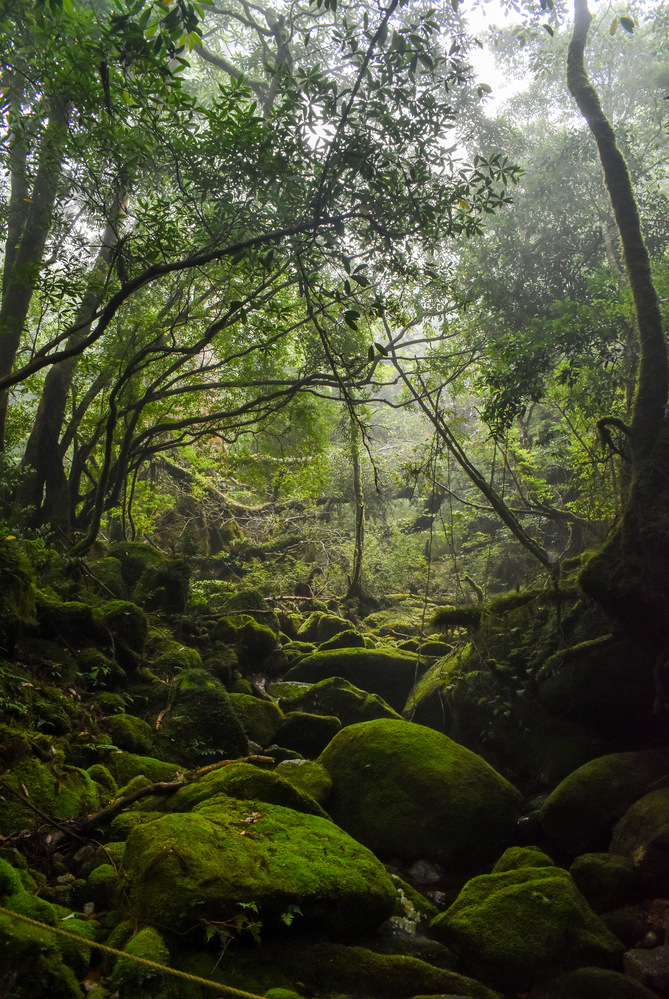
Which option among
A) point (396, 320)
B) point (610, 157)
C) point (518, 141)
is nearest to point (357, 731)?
point (396, 320)

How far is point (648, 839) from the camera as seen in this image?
4969mm

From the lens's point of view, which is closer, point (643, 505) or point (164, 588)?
point (643, 505)

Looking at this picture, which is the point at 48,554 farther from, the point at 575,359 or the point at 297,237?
the point at 575,359

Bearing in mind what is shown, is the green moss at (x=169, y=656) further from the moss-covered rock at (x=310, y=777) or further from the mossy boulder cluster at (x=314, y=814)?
the moss-covered rock at (x=310, y=777)

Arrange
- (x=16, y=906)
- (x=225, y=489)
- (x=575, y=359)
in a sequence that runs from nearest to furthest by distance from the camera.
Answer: (x=16, y=906)
(x=575, y=359)
(x=225, y=489)

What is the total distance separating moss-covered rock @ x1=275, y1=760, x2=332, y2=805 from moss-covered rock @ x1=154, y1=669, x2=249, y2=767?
24.0 inches

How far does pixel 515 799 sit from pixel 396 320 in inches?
230

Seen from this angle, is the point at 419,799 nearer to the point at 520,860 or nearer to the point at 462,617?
the point at 520,860

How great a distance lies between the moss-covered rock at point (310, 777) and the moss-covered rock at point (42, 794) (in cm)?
210

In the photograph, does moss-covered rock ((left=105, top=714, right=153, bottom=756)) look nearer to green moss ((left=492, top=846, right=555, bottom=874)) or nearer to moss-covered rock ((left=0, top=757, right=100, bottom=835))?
moss-covered rock ((left=0, top=757, right=100, bottom=835))

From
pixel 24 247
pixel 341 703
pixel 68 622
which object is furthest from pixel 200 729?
pixel 24 247

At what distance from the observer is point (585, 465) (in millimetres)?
10180

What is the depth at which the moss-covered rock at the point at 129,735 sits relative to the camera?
5746 millimetres

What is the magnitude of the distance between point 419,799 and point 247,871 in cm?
287
